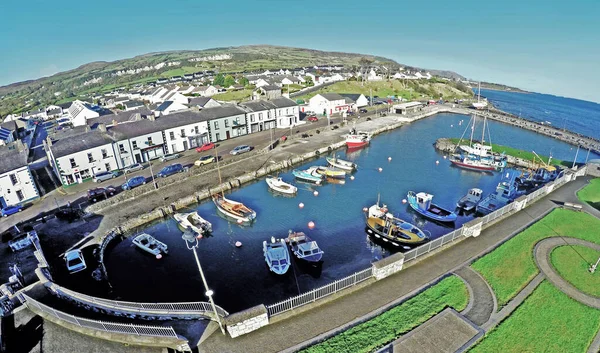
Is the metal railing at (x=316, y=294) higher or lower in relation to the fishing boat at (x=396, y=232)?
higher

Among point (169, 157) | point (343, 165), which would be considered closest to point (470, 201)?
point (343, 165)

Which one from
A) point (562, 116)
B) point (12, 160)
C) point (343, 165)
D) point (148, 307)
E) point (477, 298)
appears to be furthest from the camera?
point (562, 116)

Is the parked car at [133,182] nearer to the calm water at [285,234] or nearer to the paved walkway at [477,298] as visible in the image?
the calm water at [285,234]

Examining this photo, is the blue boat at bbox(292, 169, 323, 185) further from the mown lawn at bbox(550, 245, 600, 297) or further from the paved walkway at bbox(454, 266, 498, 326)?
the mown lawn at bbox(550, 245, 600, 297)

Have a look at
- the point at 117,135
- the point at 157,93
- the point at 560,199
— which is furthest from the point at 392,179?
the point at 157,93

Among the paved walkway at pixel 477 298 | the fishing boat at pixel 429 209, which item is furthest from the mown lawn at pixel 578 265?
the fishing boat at pixel 429 209

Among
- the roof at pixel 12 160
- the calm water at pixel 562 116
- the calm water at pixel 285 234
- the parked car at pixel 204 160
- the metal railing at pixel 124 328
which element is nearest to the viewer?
the metal railing at pixel 124 328

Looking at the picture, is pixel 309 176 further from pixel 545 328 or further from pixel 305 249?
pixel 545 328
